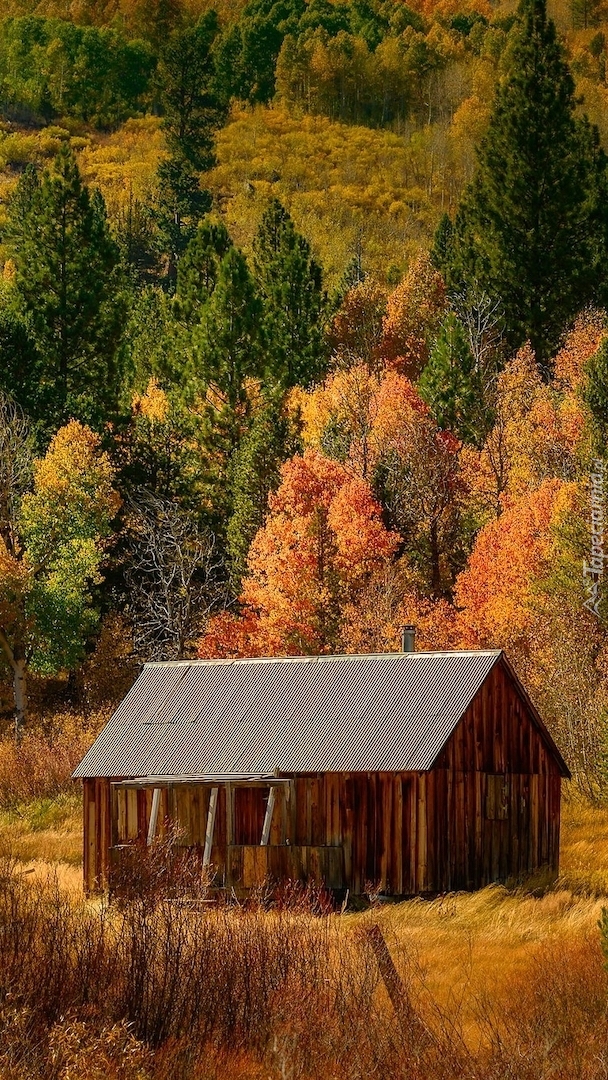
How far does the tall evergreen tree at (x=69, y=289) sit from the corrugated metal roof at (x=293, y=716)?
117ft

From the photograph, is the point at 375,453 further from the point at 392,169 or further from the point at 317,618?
the point at 392,169

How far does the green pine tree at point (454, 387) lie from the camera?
6900 centimetres

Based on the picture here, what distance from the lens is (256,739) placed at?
34031 mm

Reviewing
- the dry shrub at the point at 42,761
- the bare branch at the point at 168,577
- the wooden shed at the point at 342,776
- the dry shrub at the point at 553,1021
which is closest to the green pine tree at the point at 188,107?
the bare branch at the point at 168,577

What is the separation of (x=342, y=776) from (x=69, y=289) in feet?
153

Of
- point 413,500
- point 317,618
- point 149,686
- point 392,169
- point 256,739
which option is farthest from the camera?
point 392,169

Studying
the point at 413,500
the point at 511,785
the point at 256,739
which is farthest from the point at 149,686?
the point at 413,500

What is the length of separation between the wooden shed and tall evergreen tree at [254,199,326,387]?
40.3 meters

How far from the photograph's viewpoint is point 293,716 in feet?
113

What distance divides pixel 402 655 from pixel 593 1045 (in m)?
15.5

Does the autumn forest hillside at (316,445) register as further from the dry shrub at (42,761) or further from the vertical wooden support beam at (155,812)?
the vertical wooden support beam at (155,812)

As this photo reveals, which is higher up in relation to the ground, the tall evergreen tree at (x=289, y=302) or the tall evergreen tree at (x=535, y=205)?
the tall evergreen tree at (x=535, y=205)

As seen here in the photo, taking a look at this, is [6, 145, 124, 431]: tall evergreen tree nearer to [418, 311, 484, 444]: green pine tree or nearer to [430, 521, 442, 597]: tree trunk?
[418, 311, 484, 444]: green pine tree

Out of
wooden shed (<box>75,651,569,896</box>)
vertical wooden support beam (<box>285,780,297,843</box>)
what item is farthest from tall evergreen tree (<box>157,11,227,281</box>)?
vertical wooden support beam (<box>285,780,297,843</box>)
